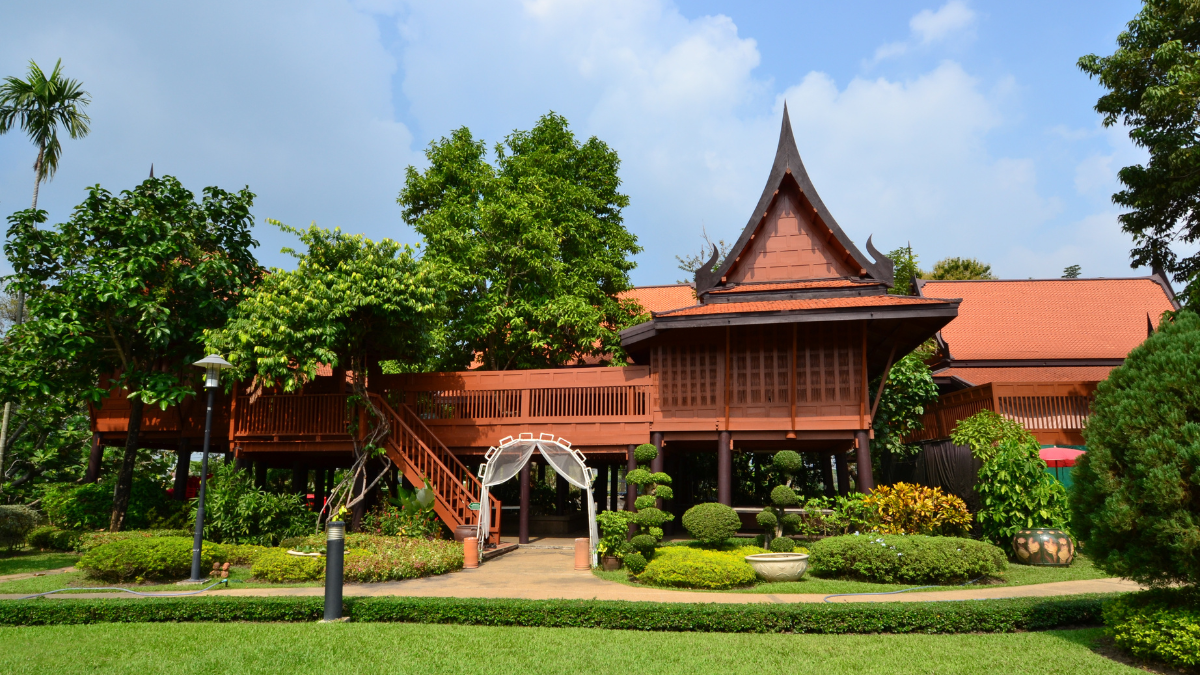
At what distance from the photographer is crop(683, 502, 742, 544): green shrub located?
10.9 metres

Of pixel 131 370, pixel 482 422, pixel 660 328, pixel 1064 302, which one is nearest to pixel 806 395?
pixel 660 328

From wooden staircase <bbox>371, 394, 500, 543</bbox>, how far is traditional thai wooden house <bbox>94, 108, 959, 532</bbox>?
4cm

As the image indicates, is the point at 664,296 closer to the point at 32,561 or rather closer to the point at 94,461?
the point at 94,461

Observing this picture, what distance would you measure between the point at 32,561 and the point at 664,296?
17.4 metres

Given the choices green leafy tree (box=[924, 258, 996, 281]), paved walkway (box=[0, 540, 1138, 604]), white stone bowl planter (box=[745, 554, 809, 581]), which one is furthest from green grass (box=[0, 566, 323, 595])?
green leafy tree (box=[924, 258, 996, 281])

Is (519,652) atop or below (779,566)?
below

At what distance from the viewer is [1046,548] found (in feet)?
38.5

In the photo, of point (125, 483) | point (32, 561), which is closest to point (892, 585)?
point (125, 483)

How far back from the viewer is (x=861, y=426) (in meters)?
13.5

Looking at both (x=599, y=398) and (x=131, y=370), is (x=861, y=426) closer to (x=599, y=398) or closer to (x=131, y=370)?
(x=599, y=398)

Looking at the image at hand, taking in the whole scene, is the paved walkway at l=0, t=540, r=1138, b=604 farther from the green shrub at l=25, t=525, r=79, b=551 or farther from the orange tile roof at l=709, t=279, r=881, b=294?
the orange tile roof at l=709, t=279, r=881, b=294

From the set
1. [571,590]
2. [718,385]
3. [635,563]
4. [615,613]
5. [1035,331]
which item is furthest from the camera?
[1035,331]

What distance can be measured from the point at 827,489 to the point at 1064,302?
8734 mm

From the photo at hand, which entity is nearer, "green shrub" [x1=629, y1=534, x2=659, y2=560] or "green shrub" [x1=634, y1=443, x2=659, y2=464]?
"green shrub" [x1=629, y1=534, x2=659, y2=560]
